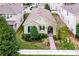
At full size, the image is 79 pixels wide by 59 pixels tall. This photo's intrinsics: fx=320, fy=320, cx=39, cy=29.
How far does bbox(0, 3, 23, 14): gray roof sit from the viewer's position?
278cm

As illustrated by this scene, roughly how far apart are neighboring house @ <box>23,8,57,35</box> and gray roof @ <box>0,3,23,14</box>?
118 millimetres

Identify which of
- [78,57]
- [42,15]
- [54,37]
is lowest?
[78,57]

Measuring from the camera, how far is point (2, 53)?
2.74 metres

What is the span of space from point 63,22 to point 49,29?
0.46 ft

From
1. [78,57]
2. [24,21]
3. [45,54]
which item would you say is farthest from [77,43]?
[24,21]

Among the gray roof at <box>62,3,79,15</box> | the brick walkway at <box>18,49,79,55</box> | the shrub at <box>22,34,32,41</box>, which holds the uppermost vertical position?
the gray roof at <box>62,3,79,15</box>

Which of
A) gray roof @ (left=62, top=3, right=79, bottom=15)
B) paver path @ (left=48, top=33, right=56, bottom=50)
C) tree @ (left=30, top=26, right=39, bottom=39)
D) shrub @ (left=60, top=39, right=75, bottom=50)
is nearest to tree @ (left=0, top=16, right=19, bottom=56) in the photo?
tree @ (left=30, top=26, right=39, bottom=39)

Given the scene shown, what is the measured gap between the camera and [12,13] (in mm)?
2781

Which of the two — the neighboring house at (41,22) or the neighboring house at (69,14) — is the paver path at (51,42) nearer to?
the neighboring house at (41,22)

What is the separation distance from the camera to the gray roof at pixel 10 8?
9.11 ft

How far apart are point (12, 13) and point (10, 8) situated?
0.05m

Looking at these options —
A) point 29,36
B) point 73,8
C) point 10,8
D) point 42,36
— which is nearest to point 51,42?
point 42,36

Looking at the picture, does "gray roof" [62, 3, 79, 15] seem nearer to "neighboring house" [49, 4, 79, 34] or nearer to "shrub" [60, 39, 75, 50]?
"neighboring house" [49, 4, 79, 34]

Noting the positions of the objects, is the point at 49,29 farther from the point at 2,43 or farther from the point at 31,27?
the point at 2,43
